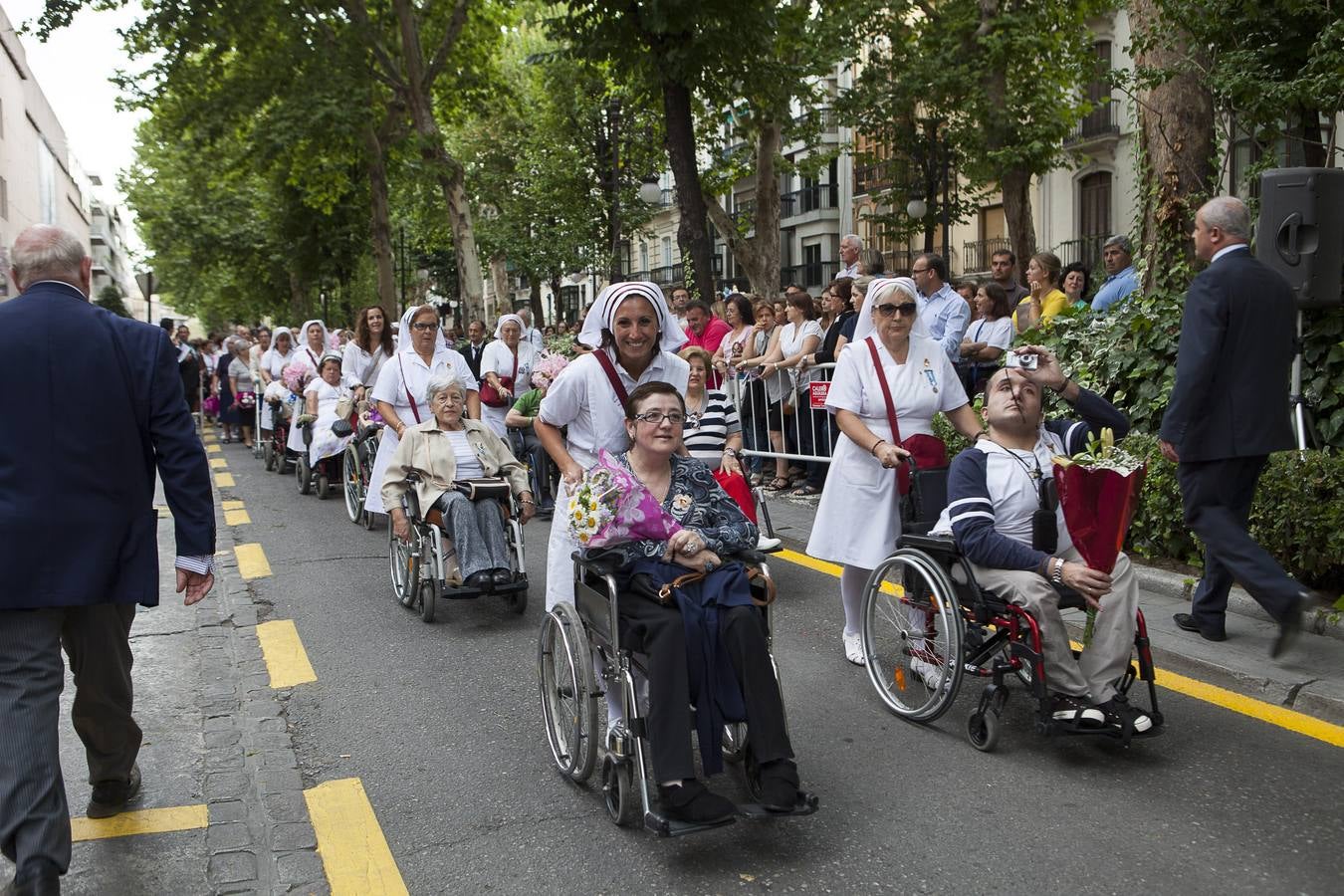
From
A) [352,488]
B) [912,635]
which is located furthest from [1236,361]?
[352,488]

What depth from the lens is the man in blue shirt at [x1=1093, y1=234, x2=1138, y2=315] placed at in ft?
33.8

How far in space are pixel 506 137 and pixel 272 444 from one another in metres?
31.9

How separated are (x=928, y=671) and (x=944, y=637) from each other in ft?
1.64

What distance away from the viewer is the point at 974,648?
15.9ft

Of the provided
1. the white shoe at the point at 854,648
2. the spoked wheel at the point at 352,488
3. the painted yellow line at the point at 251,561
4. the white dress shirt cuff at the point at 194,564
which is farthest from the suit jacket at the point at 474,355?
the white dress shirt cuff at the point at 194,564

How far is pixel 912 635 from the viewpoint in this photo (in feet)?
17.4

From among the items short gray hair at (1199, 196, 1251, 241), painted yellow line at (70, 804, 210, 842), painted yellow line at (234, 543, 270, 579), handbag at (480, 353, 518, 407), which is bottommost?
painted yellow line at (70, 804, 210, 842)

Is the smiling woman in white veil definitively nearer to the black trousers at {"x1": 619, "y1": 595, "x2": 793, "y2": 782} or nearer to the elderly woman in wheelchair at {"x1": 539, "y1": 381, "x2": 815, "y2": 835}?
the elderly woman in wheelchair at {"x1": 539, "y1": 381, "x2": 815, "y2": 835}

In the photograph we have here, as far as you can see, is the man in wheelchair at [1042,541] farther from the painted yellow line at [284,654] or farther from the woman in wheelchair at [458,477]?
the painted yellow line at [284,654]

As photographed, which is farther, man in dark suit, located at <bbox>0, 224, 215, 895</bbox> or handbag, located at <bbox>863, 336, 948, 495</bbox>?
handbag, located at <bbox>863, 336, 948, 495</bbox>

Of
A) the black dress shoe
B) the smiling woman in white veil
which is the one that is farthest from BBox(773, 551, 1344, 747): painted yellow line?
the black dress shoe

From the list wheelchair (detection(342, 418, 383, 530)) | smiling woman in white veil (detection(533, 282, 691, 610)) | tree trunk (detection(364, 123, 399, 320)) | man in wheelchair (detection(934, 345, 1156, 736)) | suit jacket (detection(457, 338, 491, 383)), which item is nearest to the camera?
man in wheelchair (detection(934, 345, 1156, 736))

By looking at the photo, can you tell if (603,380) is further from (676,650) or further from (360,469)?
(360,469)

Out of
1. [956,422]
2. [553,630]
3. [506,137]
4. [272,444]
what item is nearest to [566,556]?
[553,630]
